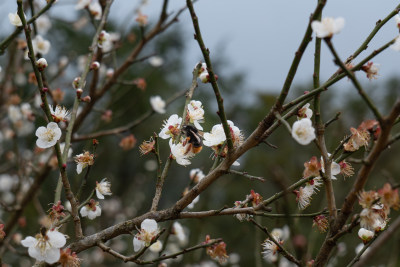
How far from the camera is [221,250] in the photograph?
4.13 feet

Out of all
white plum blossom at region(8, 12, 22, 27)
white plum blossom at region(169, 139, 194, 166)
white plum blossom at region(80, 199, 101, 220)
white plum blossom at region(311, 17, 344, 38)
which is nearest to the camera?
white plum blossom at region(311, 17, 344, 38)

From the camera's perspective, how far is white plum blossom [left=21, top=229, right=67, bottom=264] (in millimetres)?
1075

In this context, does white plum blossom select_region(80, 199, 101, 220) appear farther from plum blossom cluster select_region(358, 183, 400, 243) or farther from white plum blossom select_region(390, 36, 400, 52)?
white plum blossom select_region(390, 36, 400, 52)

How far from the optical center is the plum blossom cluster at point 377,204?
937 millimetres

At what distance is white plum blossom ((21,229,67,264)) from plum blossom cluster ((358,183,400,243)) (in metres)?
0.72

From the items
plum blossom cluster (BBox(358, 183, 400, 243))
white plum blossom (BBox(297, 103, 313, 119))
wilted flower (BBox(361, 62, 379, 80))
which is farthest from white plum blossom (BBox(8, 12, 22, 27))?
plum blossom cluster (BBox(358, 183, 400, 243))

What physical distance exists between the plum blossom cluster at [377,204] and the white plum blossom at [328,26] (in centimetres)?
35

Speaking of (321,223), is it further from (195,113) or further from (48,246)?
(48,246)

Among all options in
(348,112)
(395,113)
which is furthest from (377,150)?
(348,112)

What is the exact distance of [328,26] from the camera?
931 millimetres

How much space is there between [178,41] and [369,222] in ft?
47.8

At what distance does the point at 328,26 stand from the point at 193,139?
1.60 ft

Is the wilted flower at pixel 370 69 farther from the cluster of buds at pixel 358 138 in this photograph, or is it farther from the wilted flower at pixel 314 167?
the wilted flower at pixel 314 167

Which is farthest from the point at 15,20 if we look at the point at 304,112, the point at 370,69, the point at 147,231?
the point at 370,69
